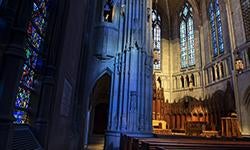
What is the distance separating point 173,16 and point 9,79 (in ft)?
80.4

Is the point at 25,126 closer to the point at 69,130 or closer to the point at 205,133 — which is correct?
the point at 69,130

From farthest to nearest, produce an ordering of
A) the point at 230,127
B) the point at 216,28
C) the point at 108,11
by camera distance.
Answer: the point at 216,28 < the point at 230,127 < the point at 108,11

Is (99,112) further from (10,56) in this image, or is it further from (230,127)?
(10,56)

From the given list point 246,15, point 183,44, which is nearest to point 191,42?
point 183,44

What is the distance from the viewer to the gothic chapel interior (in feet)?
10.9

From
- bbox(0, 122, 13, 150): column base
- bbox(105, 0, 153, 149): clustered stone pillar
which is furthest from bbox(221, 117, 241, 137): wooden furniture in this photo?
bbox(0, 122, 13, 150): column base

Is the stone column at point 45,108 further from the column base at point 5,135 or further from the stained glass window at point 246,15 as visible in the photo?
the stained glass window at point 246,15

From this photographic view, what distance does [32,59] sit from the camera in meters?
3.88

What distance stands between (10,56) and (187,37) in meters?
22.1

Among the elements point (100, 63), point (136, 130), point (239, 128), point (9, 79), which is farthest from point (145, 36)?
point (9, 79)

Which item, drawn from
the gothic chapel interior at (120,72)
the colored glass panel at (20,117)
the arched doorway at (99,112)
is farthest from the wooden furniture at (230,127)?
the colored glass panel at (20,117)

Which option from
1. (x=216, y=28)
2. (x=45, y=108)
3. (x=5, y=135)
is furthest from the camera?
(x=216, y=28)

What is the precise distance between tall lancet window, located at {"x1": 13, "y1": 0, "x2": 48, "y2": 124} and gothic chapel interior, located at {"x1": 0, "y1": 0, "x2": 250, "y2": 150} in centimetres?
2

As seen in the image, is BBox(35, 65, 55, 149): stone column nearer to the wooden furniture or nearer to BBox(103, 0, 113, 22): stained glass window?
BBox(103, 0, 113, 22): stained glass window
